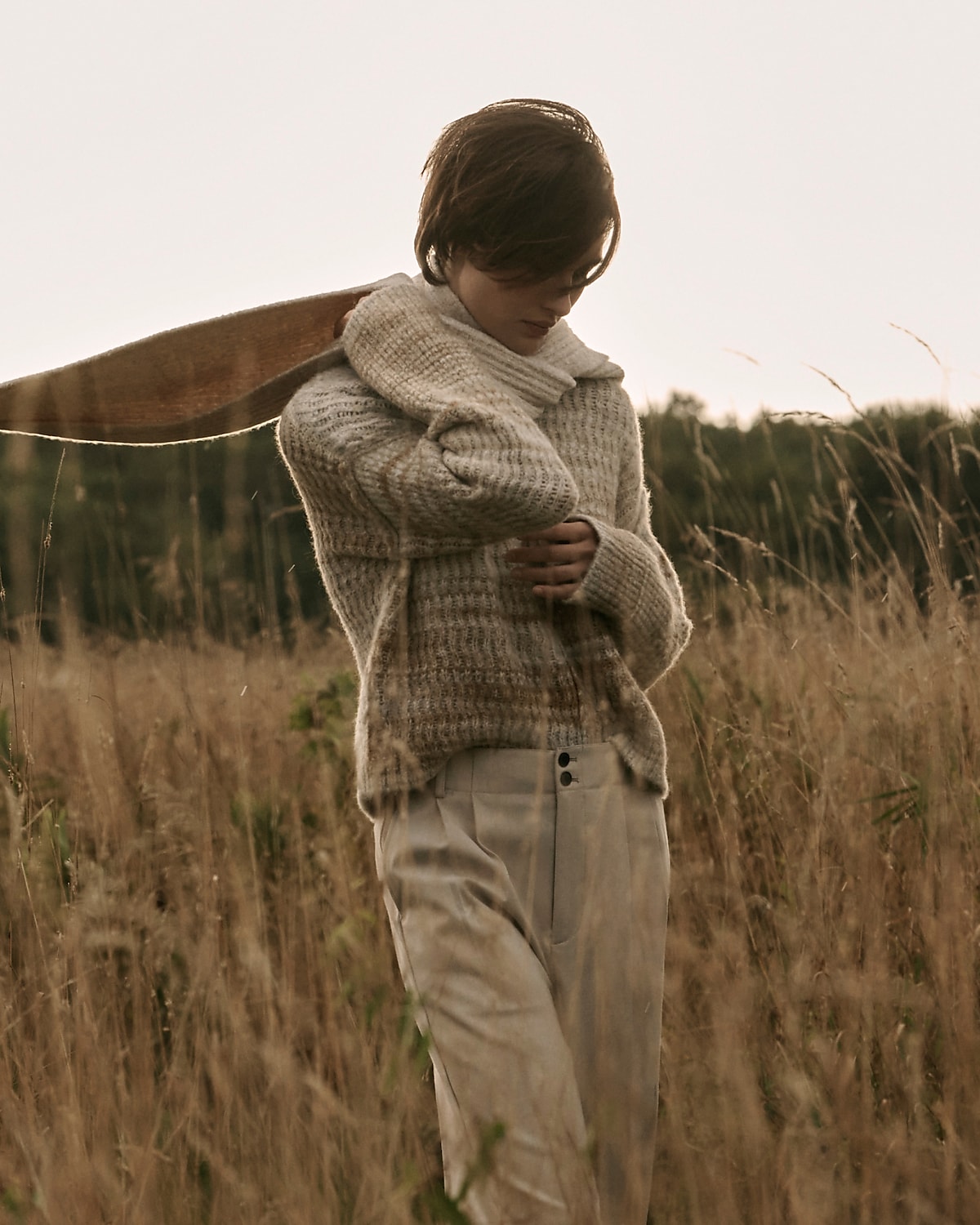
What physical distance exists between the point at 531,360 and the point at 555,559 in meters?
0.31

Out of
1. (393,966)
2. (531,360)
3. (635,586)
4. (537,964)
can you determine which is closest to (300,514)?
(393,966)

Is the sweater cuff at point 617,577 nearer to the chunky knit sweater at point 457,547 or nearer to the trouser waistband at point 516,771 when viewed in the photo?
the chunky knit sweater at point 457,547

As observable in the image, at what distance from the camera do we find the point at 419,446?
5.21ft

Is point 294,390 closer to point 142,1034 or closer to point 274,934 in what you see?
point 142,1034

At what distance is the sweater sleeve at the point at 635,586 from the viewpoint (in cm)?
168

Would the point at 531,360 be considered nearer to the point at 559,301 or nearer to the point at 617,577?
the point at 559,301

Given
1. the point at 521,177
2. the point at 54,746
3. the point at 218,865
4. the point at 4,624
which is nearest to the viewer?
the point at 521,177

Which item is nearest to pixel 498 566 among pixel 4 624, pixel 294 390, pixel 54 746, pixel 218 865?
pixel 294 390

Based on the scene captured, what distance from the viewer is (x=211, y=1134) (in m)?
1.74

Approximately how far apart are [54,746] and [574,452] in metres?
2.90

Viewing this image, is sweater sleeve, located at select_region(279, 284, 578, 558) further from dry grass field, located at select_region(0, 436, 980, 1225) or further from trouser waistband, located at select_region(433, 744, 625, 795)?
dry grass field, located at select_region(0, 436, 980, 1225)

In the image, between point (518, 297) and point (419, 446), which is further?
point (518, 297)

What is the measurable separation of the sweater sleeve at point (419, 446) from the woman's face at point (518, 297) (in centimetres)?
8

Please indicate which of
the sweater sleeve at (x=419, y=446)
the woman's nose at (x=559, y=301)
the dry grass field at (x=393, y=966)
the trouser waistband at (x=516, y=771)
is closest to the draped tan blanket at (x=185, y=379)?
the sweater sleeve at (x=419, y=446)
